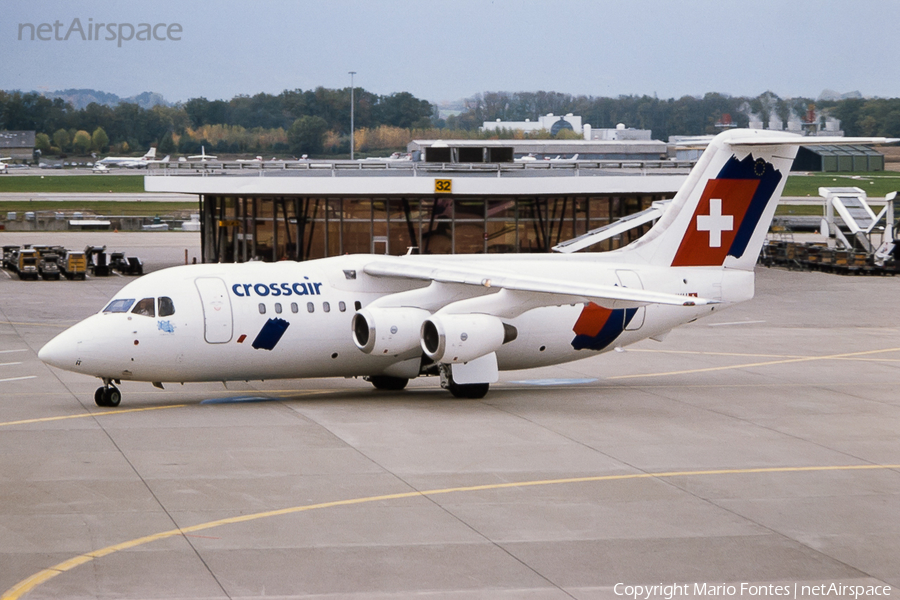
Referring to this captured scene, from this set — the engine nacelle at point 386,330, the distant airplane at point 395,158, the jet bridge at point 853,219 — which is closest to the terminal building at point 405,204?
the distant airplane at point 395,158

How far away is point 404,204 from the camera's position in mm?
54375

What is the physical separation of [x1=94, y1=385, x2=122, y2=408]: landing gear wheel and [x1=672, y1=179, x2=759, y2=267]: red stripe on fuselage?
14.3 meters

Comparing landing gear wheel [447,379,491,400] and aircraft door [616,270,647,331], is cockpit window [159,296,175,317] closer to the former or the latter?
landing gear wheel [447,379,491,400]

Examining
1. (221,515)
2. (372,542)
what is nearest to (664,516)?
(372,542)

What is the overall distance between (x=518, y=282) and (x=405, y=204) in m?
29.4

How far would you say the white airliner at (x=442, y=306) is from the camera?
981 inches

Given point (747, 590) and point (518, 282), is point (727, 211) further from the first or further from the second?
point (747, 590)

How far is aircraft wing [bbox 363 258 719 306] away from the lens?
2422 cm

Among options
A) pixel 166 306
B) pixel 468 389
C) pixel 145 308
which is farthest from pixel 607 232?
pixel 145 308

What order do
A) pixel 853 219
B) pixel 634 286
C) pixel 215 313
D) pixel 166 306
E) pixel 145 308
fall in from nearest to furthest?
pixel 145 308 < pixel 166 306 < pixel 215 313 < pixel 634 286 < pixel 853 219

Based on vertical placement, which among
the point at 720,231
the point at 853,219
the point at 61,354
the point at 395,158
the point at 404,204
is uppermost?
the point at 395,158

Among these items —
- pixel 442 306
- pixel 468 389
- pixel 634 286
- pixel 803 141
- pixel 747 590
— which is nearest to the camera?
pixel 747 590

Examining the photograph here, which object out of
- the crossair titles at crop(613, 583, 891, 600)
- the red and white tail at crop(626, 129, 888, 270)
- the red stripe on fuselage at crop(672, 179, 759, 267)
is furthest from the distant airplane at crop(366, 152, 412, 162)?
the crossair titles at crop(613, 583, 891, 600)

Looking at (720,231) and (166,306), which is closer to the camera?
(166,306)
